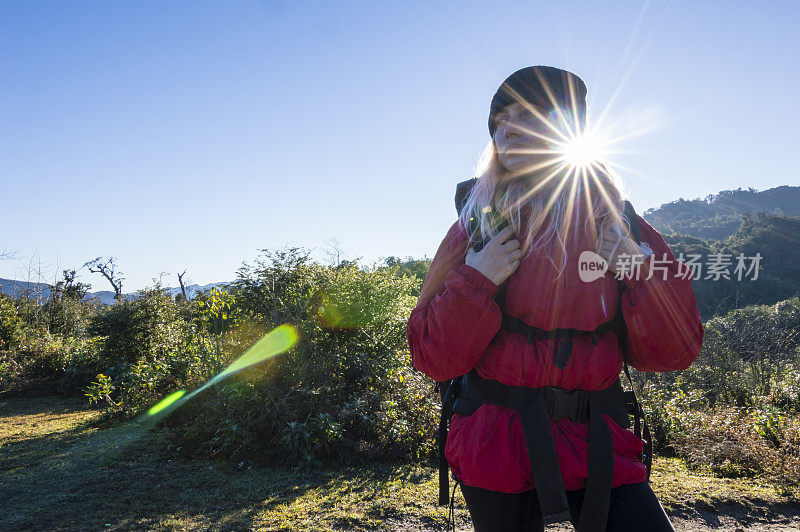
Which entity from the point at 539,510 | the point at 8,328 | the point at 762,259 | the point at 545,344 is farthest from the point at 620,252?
the point at 762,259

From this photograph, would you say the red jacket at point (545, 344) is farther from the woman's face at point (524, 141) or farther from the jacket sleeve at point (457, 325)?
the woman's face at point (524, 141)

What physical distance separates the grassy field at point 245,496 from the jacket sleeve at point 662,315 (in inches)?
110

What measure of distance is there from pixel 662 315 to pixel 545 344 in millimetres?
348

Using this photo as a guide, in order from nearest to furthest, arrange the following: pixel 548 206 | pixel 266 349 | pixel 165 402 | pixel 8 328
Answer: pixel 548 206 < pixel 266 349 < pixel 165 402 < pixel 8 328

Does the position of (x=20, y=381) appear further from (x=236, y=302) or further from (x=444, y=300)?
(x=444, y=300)

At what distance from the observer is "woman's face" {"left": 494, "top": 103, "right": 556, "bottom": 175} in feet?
5.05

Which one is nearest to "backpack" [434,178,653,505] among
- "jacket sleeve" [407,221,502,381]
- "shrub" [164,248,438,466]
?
"jacket sleeve" [407,221,502,381]

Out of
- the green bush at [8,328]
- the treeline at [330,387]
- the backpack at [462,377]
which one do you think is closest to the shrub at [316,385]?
the treeline at [330,387]

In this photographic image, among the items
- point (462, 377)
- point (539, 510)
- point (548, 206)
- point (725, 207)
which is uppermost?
point (725, 207)

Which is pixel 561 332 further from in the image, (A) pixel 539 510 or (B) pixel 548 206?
(A) pixel 539 510

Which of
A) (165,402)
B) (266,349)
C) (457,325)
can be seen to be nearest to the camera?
(457,325)

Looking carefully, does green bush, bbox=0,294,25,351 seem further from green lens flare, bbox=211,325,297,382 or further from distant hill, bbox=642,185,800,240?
distant hill, bbox=642,185,800,240

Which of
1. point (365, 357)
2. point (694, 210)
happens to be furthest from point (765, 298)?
point (694, 210)

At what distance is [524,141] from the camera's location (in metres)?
1.55
